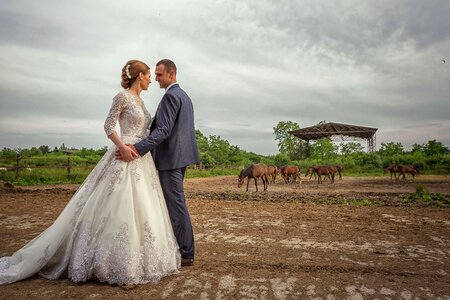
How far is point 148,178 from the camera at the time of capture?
10.7 ft

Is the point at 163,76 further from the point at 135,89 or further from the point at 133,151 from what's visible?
the point at 133,151

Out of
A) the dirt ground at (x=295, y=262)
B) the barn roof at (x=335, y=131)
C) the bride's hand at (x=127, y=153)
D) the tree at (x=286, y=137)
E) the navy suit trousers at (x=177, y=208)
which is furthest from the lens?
the tree at (x=286, y=137)

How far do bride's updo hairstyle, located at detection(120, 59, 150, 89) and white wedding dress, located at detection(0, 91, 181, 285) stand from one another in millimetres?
201

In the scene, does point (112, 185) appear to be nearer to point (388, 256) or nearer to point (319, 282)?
point (319, 282)

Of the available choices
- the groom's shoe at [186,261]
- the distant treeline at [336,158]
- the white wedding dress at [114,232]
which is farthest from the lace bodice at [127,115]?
the distant treeline at [336,158]

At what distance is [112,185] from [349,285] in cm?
230

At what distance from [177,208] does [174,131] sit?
780 millimetres

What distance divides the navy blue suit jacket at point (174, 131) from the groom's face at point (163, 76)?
95 millimetres

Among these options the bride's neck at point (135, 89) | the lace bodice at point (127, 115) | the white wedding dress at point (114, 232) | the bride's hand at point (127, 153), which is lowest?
the white wedding dress at point (114, 232)

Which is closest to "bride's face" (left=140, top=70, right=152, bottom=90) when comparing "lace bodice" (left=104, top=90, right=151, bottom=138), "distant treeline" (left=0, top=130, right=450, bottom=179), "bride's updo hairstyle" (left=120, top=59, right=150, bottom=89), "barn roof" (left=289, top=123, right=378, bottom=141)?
"bride's updo hairstyle" (left=120, top=59, right=150, bottom=89)

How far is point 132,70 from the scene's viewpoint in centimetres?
338

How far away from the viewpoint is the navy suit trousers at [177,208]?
3354 millimetres

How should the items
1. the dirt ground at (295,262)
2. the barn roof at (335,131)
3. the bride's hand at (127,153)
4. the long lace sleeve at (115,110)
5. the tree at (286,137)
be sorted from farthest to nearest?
the tree at (286,137), the barn roof at (335,131), the long lace sleeve at (115,110), the bride's hand at (127,153), the dirt ground at (295,262)

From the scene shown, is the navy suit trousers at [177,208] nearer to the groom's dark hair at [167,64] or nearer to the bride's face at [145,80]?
the bride's face at [145,80]
